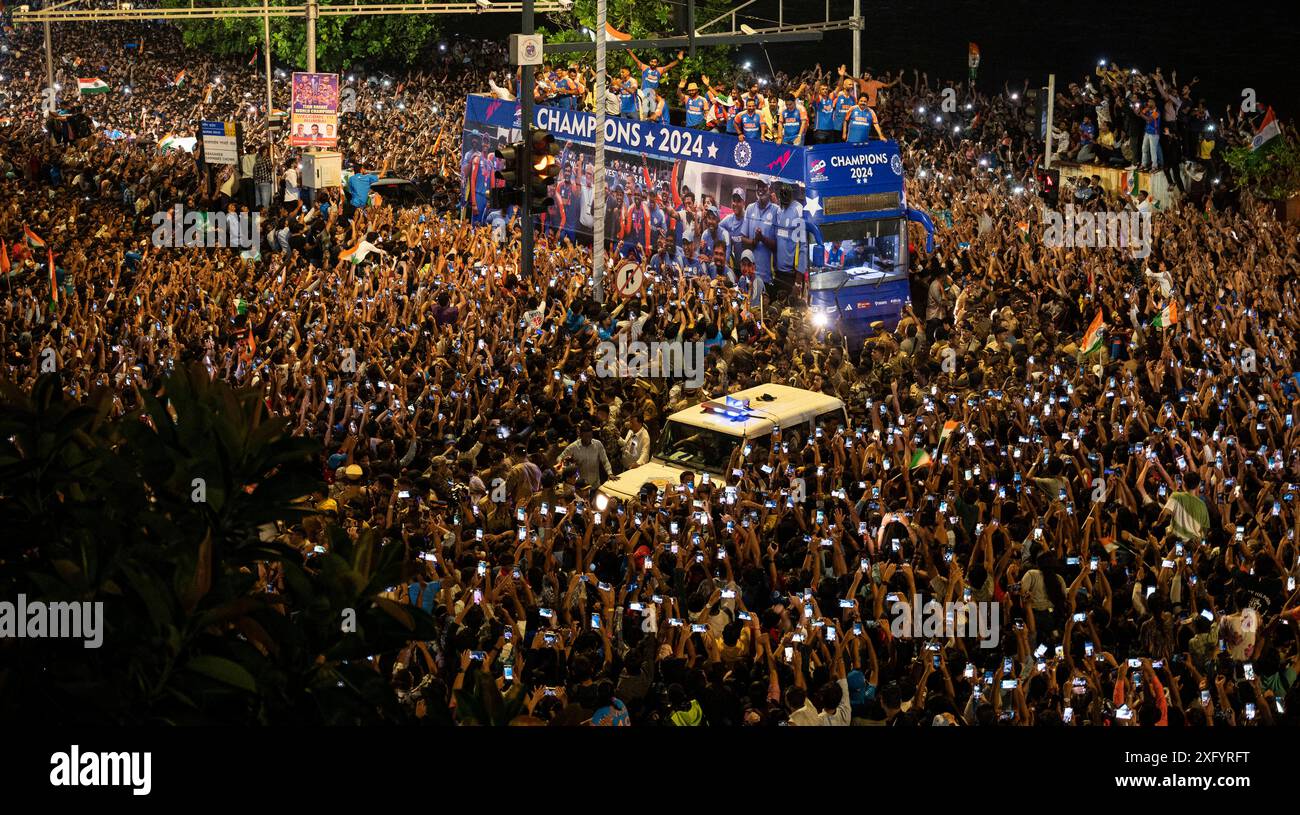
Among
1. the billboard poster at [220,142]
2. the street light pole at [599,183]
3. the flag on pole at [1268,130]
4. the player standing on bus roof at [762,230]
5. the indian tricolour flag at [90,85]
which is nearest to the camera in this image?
the street light pole at [599,183]

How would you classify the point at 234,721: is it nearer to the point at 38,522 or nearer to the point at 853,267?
the point at 38,522

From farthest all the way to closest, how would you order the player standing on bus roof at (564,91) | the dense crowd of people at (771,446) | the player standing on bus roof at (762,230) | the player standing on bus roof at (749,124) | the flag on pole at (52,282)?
the player standing on bus roof at (564,91) < the player standing on bus roof at (749,124) < the player standing on bus roof at (762,230) < the flag on pole at (52,282) < the dense crowd of people at (771,446)

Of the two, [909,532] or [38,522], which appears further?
[909,532]

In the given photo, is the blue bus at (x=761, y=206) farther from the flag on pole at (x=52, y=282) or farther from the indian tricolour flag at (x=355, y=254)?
the flag on pole at (x=52, y=282)

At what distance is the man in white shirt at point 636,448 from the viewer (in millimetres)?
17422

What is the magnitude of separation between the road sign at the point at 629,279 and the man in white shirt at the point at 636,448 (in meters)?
6.51

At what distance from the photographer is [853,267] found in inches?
947

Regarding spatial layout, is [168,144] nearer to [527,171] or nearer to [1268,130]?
[527,171]

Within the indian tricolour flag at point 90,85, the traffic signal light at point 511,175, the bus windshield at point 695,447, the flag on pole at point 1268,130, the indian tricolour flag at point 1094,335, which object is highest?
the indian tricolour flag at point 90,85

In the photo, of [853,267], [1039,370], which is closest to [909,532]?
[1039,370]

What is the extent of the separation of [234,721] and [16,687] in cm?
59

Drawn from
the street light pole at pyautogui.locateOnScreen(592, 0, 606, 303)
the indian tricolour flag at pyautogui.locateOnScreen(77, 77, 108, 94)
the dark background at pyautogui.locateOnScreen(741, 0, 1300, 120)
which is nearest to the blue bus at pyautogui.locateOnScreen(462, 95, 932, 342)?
the street light pole at pyautogui.locateOnScreen(592, 0, 606, 303)

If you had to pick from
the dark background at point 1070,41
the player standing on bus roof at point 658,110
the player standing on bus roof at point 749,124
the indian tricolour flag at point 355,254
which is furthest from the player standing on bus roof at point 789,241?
the dark background at point 1070,41

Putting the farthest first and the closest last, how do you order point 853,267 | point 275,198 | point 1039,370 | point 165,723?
1. point 275,198
2. point 853,267
3. point 1039,370
4. point 165,723
